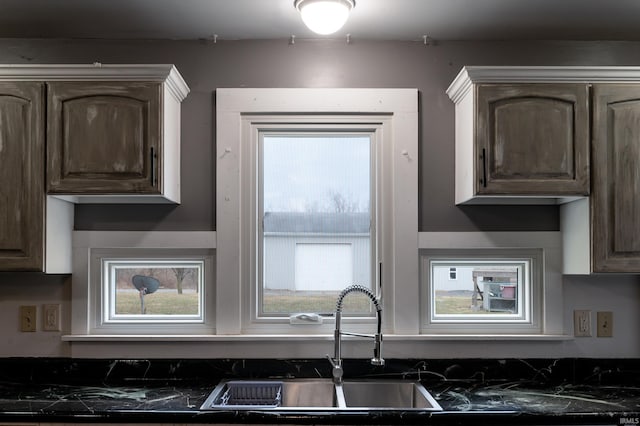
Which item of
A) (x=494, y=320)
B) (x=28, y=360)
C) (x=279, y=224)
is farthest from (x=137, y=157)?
(x=494, y=320)

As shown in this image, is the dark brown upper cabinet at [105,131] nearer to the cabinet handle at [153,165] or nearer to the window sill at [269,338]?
the cabinet handle at [153,165]

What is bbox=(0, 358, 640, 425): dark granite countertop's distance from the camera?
210 cm

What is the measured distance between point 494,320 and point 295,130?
50.7 inches

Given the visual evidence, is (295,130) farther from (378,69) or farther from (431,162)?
(431,162)

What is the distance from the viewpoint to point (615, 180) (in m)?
2.40

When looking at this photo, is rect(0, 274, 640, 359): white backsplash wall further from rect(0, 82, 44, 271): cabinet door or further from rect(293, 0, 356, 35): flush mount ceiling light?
rect(293, 0, 356, 35): flush mount ceiling light

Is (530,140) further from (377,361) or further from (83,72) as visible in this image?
(83,72)

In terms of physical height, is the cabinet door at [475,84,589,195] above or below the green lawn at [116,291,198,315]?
above

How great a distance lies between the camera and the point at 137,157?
2.39 meters

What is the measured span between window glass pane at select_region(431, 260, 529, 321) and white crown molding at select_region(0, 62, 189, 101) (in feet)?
4.97

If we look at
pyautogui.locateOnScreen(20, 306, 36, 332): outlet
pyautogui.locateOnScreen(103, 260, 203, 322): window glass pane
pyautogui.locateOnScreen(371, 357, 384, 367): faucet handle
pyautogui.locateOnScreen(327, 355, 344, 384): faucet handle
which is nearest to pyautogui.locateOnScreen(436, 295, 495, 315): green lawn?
pyautogui.locateOnScreen(371, 357, 384, 367): faucet handle

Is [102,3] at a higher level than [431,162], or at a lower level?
higher

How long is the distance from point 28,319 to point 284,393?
121 cm

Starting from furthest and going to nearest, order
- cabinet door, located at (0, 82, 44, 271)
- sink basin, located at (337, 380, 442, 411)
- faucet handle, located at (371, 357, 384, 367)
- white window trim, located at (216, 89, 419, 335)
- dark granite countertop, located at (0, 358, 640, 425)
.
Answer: white window trim, located at (216, 89, 419, 335)
sink basin, located at (337, 380, 442, 411)
faucet handle, located at (371, 357, 384, 367)
cabinet door, located at (0, 82, 44, 271)
dark granite countertop, located at (0, 358, 640, 425)
